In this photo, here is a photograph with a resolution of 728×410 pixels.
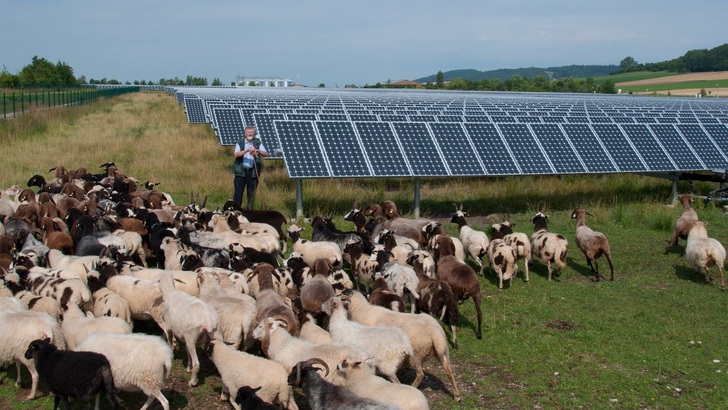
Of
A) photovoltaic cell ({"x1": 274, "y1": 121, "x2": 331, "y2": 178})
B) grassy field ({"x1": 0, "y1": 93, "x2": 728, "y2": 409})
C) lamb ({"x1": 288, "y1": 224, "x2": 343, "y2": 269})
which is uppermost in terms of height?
photovoltaic cell ({"x1": 274, "y1": 121, "x2": 331, "y2": 178})

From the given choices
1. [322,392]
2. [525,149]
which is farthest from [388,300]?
[525,149]

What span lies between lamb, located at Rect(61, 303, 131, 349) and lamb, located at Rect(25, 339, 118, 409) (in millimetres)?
840

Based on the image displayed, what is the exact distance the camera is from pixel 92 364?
20.6 ft

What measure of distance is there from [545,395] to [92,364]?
4.59 m

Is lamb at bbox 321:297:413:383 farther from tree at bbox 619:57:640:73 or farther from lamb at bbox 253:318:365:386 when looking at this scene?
tree at bbox 619:57:640:73

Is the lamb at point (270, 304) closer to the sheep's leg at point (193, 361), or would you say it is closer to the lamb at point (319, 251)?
the sheep's leg at point (193, 361)

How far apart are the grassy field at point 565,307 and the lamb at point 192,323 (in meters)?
0.36

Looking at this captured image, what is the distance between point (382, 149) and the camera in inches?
682

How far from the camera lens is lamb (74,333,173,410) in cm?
648

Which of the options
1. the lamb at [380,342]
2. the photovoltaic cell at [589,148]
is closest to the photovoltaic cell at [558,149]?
the photovoltaic cell at [589,148]

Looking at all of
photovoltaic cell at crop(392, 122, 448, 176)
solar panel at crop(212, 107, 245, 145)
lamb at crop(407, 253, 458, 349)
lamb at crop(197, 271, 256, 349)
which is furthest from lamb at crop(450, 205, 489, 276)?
solar panel at crop(212, 107, 245, 145)

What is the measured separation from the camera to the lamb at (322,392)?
5.80 meters

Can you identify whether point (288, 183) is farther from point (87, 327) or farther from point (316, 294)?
point (87, 327)

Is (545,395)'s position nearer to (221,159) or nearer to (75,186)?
(75,186)
